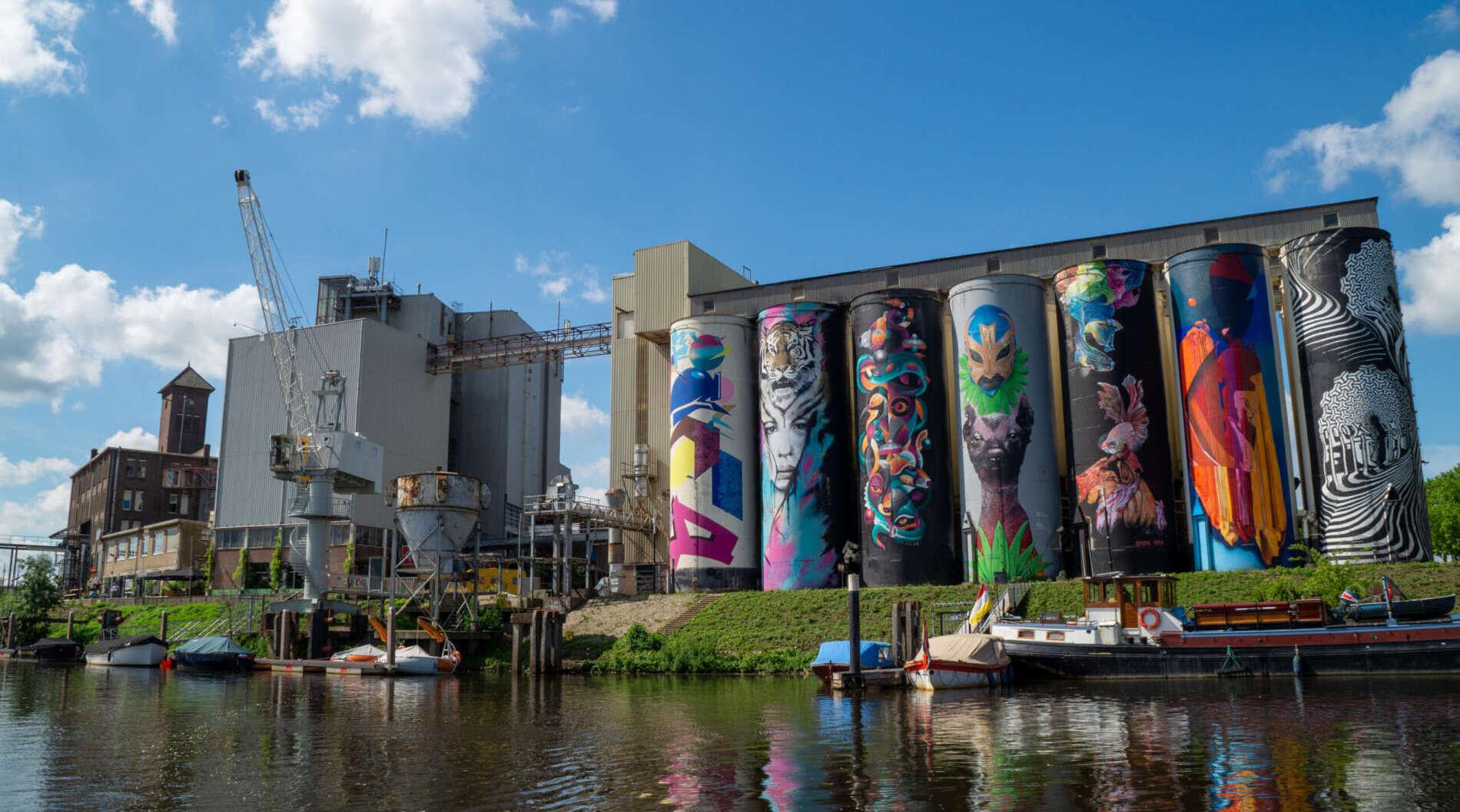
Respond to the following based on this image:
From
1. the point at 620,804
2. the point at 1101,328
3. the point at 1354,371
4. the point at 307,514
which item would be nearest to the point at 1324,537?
the point at 1354,371

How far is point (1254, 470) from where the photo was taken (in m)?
58.1

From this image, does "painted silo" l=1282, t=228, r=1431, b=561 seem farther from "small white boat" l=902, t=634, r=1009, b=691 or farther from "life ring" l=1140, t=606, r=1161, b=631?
"small white boat" l=902, t=634, r=1009, b=691

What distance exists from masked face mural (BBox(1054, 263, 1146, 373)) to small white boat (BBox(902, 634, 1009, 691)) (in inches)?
976

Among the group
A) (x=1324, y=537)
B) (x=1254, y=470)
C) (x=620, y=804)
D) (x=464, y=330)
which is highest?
(x=464, y=330)

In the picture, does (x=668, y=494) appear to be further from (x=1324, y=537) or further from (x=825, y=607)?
(x=1324, y=537)

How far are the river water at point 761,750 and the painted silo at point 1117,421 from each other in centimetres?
1858

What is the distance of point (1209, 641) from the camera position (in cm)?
4331

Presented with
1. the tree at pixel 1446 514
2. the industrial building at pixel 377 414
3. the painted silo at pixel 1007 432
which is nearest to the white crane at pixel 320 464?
the industrial building at pixel 377 414

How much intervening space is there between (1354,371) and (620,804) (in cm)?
5221

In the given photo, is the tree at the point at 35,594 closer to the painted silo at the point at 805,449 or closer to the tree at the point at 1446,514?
the painted silo at the point at 805,449

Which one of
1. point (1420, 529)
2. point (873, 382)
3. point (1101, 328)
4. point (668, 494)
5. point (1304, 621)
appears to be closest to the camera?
point (1304, 621)

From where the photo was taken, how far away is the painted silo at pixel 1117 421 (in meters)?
59.6

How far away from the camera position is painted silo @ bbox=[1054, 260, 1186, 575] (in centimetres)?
5956

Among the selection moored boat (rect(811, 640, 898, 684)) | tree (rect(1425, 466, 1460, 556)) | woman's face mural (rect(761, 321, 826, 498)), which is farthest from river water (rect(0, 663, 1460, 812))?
tree (rect(1425, 466, 1460, 556))
